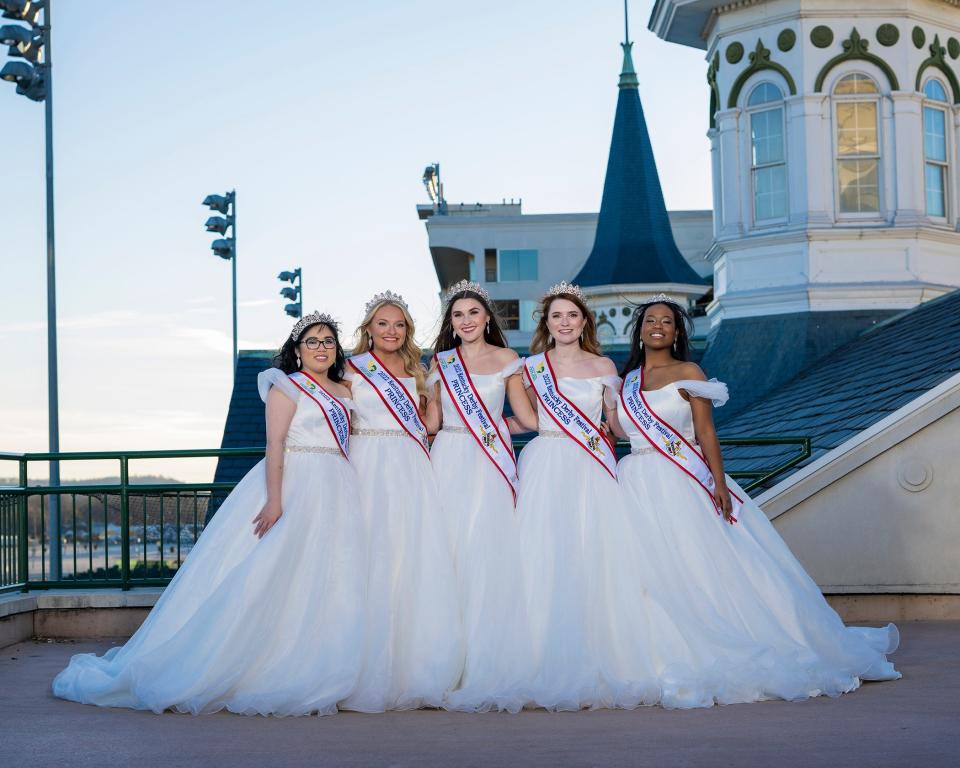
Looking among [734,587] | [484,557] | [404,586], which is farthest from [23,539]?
[734,587]

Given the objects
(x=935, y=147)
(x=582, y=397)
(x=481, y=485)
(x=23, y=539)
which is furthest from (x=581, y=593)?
(x=935, y=147)

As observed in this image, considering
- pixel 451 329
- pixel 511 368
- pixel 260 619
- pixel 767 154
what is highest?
pixel 767 154

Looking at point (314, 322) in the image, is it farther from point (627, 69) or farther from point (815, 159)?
point (627, 69)

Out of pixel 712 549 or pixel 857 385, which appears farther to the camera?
pixel 857 385

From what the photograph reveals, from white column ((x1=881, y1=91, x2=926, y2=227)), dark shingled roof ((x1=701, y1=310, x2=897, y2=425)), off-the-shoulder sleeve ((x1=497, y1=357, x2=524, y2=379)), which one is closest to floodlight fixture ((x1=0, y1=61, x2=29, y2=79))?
dark shingled roof ((x1=701, y1=310, x2=897, y2=425))

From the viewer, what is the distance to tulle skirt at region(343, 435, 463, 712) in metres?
6.79

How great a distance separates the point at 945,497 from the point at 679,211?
49.4 m

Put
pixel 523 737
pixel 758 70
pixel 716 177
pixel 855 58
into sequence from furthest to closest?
1. pixel 716 177
2. pixel 758 70
3. pixel 855 58
4. pixel 523 737

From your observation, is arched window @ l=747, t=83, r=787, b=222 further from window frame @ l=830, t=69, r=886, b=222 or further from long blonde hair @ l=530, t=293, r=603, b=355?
long blonde hair @ l=530, t=293, r=603, b=355

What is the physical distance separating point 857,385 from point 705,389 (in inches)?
271

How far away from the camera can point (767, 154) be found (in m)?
19.0

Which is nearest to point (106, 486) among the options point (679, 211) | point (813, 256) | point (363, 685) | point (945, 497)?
point (363, 685)

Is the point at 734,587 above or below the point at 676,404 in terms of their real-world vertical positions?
below

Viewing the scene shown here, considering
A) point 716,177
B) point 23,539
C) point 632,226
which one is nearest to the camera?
point 23,539
